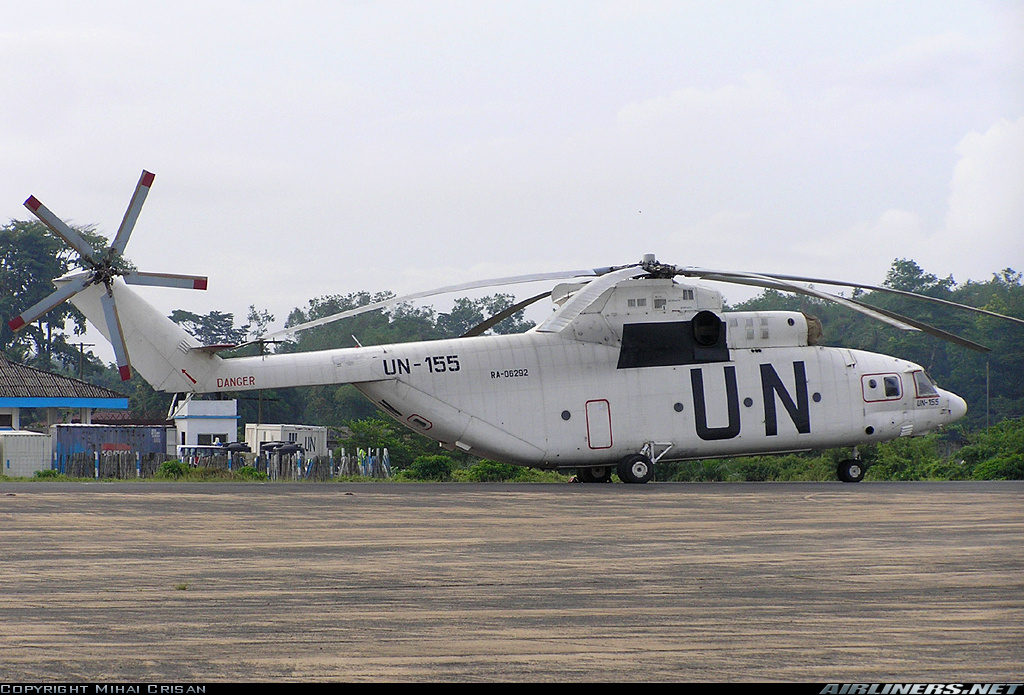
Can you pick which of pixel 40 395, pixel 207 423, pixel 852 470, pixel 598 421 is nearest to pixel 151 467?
pixel 598 421

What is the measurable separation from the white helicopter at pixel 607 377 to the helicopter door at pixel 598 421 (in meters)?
0.02

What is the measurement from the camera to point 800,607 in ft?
26.6

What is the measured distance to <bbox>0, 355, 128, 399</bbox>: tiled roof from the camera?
1908 inches

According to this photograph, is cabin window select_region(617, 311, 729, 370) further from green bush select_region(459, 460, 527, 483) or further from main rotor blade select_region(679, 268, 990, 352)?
green bush select_region(459, 460, 527, 483)

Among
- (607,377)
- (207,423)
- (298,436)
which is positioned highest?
(207,423)

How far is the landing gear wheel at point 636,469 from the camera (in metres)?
23.4

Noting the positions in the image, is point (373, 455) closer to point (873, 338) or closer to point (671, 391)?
point (671, 391)

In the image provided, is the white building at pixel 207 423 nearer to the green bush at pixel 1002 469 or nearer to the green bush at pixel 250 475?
the green bush at pixel 250 475

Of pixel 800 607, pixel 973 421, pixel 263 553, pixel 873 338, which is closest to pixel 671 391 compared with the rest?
pixel 263 553

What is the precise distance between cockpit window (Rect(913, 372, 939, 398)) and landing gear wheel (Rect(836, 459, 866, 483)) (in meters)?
2.32

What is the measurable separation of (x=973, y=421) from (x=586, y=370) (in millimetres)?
43895

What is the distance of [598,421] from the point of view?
23594mm

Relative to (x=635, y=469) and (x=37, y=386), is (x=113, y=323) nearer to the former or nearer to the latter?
(x=635, y=469)

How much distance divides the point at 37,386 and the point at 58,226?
106ft
